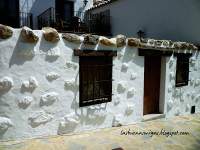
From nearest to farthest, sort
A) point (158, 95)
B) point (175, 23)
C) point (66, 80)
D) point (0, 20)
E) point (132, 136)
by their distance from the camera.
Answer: point (66, 80) → point (132, 136) → point (158, 95) → point (175, 23) → point (0, 20)

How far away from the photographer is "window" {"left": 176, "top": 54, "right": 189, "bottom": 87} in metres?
7.12

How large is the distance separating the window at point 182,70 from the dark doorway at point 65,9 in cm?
557

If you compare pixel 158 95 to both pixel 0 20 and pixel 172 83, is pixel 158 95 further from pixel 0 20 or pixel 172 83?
pixel 0 20

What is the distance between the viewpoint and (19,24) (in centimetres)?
896

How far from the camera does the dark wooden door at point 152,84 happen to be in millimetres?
6586

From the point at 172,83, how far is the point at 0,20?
6687 millimetres

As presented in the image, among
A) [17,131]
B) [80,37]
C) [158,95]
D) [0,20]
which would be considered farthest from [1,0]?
[158,95]

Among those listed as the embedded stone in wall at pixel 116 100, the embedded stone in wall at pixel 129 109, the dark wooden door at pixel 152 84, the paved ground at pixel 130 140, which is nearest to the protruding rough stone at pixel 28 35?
the paved ground at pixel 130 140

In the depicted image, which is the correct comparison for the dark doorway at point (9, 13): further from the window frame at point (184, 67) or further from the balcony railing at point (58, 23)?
the window frame at point (184, 67)

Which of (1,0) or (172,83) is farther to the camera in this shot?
(1,0)

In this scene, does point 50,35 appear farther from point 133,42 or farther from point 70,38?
point 133,42

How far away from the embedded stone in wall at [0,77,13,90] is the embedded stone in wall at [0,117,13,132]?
61 centimetres

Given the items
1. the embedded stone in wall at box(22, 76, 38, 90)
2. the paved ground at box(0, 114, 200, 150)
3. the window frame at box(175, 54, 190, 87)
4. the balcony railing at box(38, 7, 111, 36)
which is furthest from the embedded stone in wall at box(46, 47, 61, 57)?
the balcony railing at box(38, 7, 111, 36)

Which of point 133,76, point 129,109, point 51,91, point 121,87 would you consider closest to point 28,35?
point 51,91
